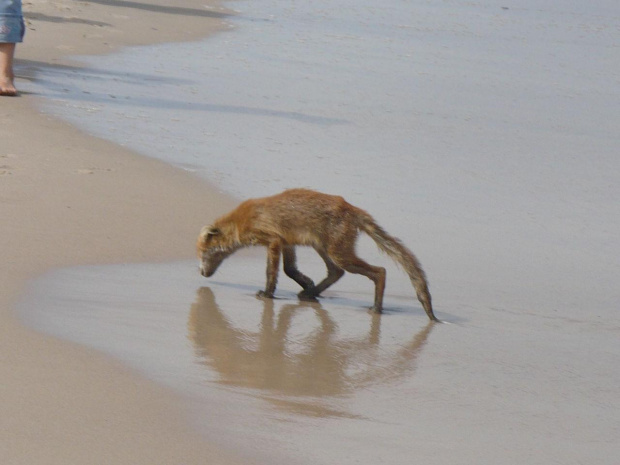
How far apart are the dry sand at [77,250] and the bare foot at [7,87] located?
163mm

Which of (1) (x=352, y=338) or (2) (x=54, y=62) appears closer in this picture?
(1) (x=352, y=338)

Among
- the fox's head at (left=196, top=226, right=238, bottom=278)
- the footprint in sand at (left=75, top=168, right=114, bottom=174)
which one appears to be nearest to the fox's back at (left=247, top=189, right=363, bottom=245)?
the fox's head at (left=196, top=226, right=238, bottom=278)

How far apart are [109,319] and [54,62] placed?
9.15 meters

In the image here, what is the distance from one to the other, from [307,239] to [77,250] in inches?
57.6

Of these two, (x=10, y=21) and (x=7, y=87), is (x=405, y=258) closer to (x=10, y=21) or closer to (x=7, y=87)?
(x=7, y=87)

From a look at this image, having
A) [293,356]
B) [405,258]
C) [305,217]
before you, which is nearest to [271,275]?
[305,217]

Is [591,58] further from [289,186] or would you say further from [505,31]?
[289,186]

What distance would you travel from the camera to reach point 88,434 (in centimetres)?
421

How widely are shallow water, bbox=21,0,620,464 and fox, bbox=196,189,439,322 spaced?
162 mm

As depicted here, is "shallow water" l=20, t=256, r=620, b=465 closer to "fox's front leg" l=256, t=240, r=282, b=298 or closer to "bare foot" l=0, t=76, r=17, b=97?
"fox's front leg" l=256, t=240, r=282, b=298

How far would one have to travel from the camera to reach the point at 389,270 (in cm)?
769

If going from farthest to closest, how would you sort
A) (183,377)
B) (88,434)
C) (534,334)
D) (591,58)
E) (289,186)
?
(591,58) → (289,186) → (534,334) → (183,377) → (88,434)

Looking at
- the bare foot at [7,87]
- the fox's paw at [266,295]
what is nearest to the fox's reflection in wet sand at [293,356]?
the fox's paw at [266,295]

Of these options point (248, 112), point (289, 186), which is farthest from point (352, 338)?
point (248, 112)
